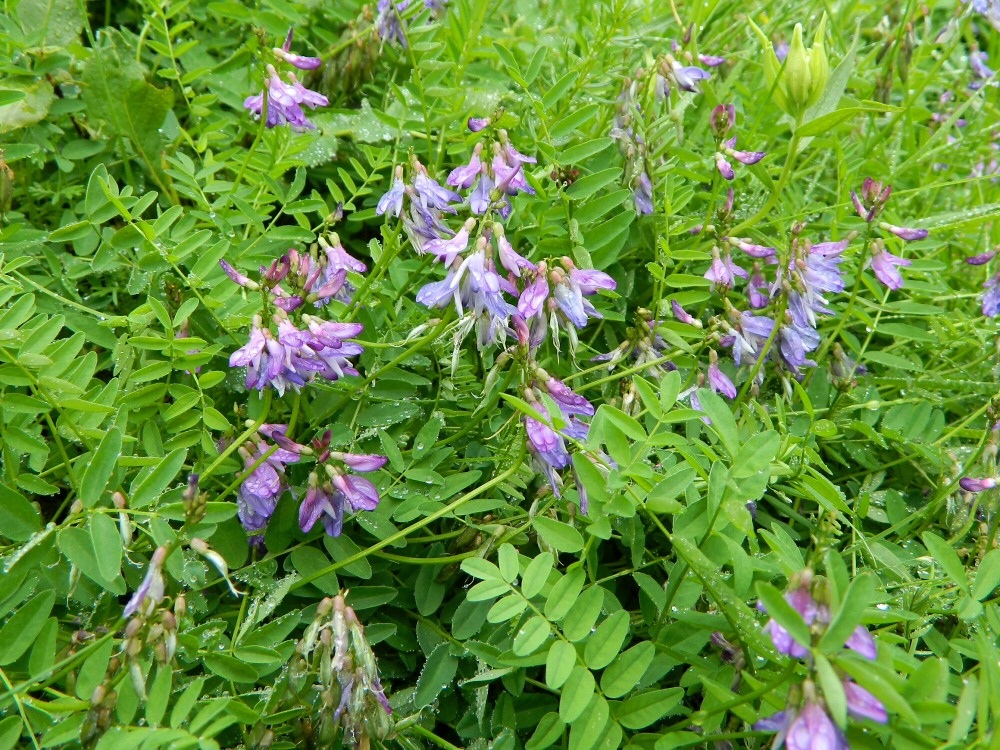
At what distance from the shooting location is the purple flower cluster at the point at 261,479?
5.99ft

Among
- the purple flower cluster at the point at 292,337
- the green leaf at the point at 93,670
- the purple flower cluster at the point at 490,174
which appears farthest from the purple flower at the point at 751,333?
the green leaf at the point at 93,670

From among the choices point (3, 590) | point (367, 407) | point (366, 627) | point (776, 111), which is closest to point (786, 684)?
point (366, 627)

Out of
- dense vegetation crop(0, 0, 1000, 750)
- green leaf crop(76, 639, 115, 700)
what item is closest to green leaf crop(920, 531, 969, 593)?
dense vegetation crop(0, 0, 1000, 750)

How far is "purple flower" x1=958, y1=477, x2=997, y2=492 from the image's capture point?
6.63ft

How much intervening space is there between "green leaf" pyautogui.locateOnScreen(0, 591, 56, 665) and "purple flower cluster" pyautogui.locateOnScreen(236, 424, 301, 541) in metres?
0.37

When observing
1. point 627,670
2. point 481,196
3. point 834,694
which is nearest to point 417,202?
point 481,196

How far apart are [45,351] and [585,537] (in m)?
1.16

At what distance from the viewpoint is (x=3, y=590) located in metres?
1.63

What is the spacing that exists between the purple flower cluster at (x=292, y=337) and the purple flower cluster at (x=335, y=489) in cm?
14

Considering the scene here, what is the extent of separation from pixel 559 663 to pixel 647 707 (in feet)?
0.68

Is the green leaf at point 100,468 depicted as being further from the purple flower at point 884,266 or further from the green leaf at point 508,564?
the purple flower at point 884,266

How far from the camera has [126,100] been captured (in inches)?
102

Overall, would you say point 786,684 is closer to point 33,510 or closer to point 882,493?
point 882,493

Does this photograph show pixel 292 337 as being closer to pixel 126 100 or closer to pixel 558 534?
pixel 558 534
